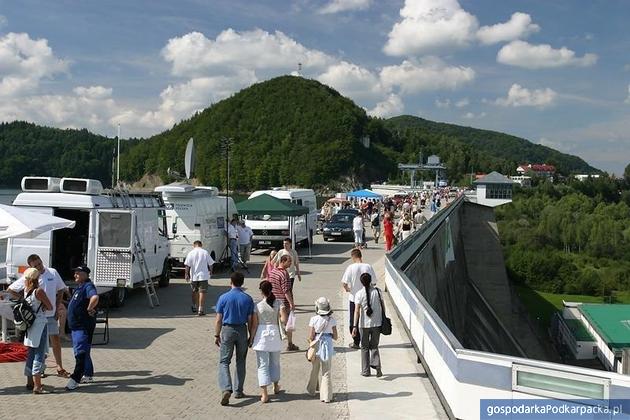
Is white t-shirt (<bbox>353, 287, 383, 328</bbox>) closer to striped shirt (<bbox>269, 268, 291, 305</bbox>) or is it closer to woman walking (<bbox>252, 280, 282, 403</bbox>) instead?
woman walking (<bbox>252, 280, 282, 403</bbox>)

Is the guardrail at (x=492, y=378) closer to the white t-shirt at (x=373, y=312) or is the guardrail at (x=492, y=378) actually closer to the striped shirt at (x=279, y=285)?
the white t-shirt at (x=373, y=312)

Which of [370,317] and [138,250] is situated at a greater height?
[138,250]

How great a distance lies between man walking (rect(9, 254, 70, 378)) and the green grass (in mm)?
64100

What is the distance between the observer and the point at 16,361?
398 inches

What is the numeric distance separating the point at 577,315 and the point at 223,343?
65.7 meters

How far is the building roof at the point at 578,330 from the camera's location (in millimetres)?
59281

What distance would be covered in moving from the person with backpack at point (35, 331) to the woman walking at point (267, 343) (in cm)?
270

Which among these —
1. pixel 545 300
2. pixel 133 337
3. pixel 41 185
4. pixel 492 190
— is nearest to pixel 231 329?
pixel 133 337

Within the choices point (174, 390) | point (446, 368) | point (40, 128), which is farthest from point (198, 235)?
point (40, 128)

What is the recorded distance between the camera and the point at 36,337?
8500 millimetres

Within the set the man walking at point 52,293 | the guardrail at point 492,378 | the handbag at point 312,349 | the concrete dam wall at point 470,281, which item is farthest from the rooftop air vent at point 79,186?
the guardrail at point 492,378

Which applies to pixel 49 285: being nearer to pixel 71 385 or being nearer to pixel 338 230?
pixel 71 385

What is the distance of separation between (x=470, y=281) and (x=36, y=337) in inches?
2085

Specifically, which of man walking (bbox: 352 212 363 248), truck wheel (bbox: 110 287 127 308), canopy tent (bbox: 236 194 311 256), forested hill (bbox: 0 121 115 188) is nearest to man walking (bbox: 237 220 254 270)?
canopy tent (bbox: 236 194 311 256)
